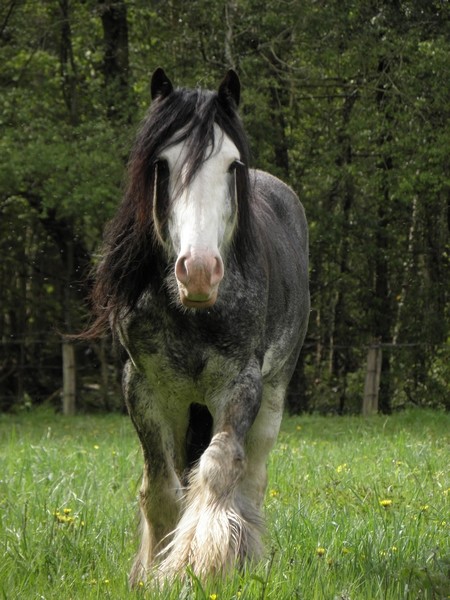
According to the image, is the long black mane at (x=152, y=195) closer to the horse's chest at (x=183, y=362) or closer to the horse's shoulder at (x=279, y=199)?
the horse's chest at (x=183, y=362)

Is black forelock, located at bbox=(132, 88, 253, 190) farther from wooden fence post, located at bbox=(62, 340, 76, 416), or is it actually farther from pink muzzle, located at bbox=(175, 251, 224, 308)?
wooden fence post, located at bbox=(62, 340, 76, 416)

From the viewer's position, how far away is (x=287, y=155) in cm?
2088

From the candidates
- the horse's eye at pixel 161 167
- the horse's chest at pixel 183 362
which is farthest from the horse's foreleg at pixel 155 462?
the horse's eye at pixel 161 167

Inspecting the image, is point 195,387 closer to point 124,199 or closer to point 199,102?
point 124,199

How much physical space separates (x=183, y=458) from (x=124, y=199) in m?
1.20

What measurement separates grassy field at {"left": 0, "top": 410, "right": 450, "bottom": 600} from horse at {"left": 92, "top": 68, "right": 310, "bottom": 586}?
22cm

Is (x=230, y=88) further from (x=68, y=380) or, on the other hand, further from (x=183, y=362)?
(x=68, y=380)

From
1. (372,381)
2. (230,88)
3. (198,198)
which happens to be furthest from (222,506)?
(372,381)

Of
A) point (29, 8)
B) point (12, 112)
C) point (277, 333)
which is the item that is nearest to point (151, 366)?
point (277, 333)

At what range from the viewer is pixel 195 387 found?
15.0 feet

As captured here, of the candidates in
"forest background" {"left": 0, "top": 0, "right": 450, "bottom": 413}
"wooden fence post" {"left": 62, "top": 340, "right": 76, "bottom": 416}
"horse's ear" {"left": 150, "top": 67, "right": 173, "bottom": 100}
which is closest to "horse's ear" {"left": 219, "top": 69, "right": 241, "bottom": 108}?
"horse's ear" {"left": 150, "top": 67, "right": 173, "bottom": 100}

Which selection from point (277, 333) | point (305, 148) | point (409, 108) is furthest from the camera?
Answer: point (305, 148)

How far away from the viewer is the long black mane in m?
4.46

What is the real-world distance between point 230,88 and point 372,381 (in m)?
Result: 15.2
